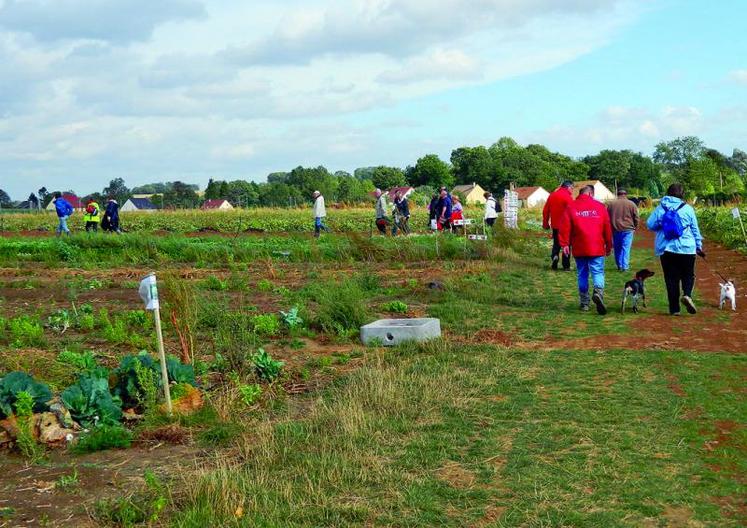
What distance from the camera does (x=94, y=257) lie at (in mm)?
21391

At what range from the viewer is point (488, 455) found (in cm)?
568

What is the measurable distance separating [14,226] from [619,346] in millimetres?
38279

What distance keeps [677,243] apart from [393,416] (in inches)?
268

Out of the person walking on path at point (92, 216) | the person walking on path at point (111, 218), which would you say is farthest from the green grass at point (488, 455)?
the person walking on path at point (92, 216)

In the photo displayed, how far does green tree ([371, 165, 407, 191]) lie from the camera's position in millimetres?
103375

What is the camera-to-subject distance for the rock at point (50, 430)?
6.11m

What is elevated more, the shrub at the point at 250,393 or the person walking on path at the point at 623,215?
the person walking on path at the point at 623,215

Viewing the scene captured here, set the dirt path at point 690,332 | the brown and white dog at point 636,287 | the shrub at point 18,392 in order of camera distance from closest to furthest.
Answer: the shrub at point 18,392 → the dirt path at point 690,332 → the brown and white dog at point 636,287

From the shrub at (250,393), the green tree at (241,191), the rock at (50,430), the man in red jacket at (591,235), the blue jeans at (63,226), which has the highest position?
the green tree at (241,191)

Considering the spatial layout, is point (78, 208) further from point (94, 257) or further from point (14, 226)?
point (94, 257)

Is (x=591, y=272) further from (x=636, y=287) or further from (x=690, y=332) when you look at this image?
(x=690, y=332)

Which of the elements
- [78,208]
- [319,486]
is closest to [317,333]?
[319,486]

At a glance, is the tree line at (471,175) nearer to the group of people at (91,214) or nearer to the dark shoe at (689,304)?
the group of people at (91,214)

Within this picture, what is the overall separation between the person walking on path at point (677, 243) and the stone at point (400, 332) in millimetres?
4006
